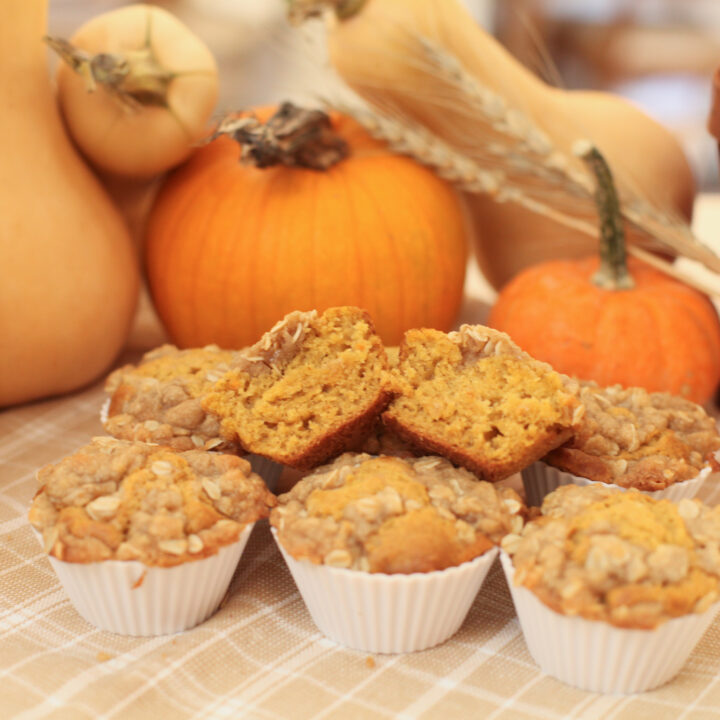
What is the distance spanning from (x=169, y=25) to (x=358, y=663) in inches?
55.1

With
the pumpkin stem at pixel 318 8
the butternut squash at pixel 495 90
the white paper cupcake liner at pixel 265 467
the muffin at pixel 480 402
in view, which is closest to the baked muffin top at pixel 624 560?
the muffin at pixel 480 402

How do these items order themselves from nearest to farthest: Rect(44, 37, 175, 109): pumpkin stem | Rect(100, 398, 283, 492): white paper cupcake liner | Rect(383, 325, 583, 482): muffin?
Rect(383, 325, 583, 482): muffin
Rect(100, 398, 283, 492): white paper cupcake liner
Rect(44, 37, 175, 109): pumpkin stem

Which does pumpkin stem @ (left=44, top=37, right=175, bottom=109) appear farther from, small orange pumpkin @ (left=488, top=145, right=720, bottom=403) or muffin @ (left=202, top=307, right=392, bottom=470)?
small orange pumpkin @ (left=488, top=145, right=720, bottom=403)

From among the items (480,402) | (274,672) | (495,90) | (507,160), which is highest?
(495,90)

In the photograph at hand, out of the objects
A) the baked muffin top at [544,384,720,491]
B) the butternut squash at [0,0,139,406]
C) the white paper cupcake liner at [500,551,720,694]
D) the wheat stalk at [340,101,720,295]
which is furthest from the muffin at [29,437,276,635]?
the wheat stalk at [340,101,720,295]

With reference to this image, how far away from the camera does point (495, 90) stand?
2.25m

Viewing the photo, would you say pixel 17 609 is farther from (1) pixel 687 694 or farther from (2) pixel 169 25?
(2) pixel 169 25

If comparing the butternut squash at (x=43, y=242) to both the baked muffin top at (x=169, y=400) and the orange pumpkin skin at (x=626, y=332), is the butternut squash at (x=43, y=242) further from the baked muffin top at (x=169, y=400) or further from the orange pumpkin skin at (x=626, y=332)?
the orange pumpkin skin at (x=626, y=332)

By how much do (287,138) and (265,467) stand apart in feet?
2.58

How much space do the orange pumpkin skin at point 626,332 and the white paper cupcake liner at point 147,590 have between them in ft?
3.01

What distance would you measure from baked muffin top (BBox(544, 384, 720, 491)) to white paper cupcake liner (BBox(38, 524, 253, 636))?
21.3 inches

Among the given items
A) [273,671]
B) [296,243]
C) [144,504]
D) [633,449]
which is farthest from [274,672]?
[296,243]

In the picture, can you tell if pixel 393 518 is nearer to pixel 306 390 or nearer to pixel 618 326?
pixel 306 390

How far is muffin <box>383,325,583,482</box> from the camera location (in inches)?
51.1
